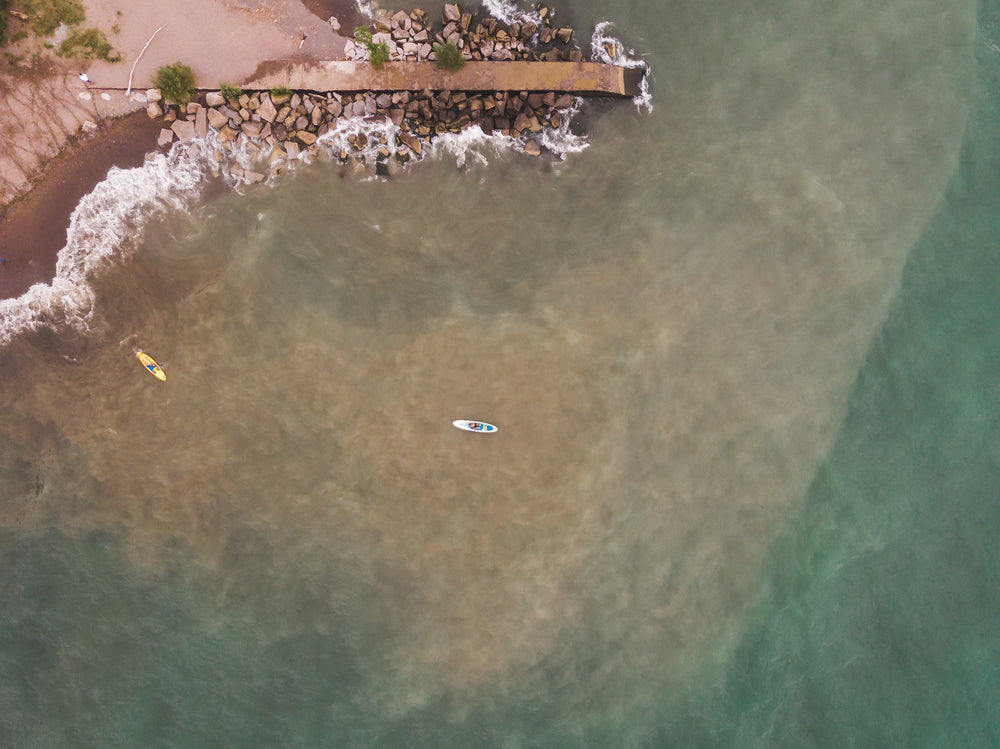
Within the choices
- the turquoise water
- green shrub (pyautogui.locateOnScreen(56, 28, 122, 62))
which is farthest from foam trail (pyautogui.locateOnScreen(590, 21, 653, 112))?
green shrub (pyautogui.locateOnScreen(56, 28, 122, 62))

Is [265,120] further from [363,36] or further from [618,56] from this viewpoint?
[618,56]

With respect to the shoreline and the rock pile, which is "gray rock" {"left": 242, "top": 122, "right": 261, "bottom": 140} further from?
the rock pile

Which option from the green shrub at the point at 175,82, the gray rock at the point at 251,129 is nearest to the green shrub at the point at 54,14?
the green shrub at the point at 175,82

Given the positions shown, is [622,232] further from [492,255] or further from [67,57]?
[67,57]

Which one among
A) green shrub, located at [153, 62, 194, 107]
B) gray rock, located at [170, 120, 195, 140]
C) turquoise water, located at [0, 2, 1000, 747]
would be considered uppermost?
green shrub, located at [153, 62, 194, 107]

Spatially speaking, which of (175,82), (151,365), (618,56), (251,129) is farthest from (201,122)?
(618,56)

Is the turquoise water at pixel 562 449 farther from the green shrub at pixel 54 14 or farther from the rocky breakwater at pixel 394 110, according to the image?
the green shrub at pixel 54 14

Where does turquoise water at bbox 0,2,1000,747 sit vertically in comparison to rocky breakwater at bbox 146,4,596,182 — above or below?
below
